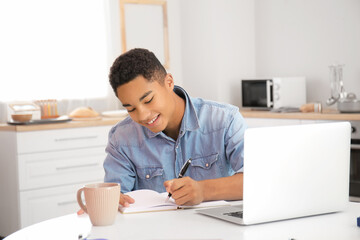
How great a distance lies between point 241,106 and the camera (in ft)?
15.4

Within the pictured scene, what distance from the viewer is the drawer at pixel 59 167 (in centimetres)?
360

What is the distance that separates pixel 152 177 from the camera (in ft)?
6.15

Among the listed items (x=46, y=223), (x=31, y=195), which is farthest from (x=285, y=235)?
(x=31, y=195)

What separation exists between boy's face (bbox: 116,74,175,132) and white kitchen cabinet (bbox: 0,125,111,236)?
6.71 ft

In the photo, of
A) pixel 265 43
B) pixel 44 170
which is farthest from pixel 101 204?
pixel 265 43

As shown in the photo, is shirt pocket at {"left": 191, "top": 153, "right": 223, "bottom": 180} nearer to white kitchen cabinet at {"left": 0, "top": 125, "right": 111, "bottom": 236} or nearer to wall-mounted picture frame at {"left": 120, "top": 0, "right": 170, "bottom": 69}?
white kitchen cabinet at {"left": 0, "top": 125, "right": 111, "bottom": 236}

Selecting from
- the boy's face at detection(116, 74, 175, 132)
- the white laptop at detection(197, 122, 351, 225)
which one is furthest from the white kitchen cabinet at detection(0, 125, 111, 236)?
the white laptop at detection(197, 122, 351, 225)

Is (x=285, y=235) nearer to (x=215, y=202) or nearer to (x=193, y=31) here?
(x=215, y=202)

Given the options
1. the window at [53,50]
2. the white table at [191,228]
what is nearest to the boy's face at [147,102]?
the white table at [191,228]

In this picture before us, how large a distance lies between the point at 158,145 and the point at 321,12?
279 centimetres

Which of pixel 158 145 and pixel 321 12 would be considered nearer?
pixel 158 145

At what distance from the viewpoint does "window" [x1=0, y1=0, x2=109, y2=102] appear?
4.04m

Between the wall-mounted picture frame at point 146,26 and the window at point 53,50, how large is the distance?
0.20 meters

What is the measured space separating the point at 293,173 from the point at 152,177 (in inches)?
26.0
